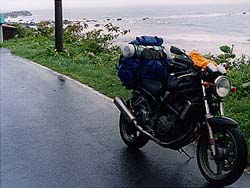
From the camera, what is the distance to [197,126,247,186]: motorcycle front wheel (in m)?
4.71

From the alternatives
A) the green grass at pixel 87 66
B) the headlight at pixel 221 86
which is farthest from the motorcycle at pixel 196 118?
the green grass at pixel 87 66

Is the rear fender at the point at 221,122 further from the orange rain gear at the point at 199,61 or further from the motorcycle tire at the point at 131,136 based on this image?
the motorcycle tire at the point at 131,136

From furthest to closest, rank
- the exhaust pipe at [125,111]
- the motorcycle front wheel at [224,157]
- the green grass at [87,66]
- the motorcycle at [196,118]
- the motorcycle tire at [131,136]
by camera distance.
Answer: the green grass at [87,66] < the motorcycle tire at [131,136] < the exhaust pipe at [125,111] < the motorcycle at [196,118] < the motorcycle front wheel at [224,157]

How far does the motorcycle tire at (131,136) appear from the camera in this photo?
601 centimetres

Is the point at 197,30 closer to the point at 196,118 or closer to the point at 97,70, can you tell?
the point at 97,70

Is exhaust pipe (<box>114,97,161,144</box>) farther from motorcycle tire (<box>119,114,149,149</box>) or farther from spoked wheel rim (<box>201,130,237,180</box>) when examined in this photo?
spoked wheel rim (<box>201,130,237,180</box>)

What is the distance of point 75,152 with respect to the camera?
Answer: 234 inches

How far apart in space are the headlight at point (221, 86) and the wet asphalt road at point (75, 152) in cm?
89

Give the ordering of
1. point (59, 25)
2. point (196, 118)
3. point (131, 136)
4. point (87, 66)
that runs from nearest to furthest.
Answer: point (196, 118), point (131, 136), point (87, 66), point (59, 25)

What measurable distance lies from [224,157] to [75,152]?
1.86 m

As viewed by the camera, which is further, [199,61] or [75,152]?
[75,152]

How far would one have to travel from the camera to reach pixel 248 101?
25.3 ft

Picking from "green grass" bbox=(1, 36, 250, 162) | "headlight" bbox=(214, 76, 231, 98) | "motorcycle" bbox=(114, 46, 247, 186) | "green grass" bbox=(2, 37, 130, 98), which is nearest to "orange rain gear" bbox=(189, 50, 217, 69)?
"motorcycle" bbox=(114, 46, 247, 186)

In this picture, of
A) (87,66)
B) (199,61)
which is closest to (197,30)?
(87,66)
